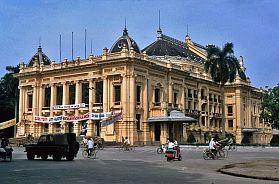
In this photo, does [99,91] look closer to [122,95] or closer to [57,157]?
[122,95]

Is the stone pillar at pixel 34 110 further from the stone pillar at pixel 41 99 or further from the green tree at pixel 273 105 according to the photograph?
the green tree at pixel 273 105

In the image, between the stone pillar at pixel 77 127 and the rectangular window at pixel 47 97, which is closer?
the stone pillar at pixel 77 127

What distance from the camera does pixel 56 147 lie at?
2822 cm

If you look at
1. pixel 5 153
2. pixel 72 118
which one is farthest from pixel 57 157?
pixel 72 118

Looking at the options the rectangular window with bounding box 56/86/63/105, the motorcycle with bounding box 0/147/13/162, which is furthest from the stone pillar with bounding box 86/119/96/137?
the motorcycle with bounding box 0/147/13/162

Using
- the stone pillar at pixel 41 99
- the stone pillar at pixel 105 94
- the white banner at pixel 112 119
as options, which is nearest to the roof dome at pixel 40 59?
the stone pillar at pixel 41 99

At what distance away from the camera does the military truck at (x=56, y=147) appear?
2819cm

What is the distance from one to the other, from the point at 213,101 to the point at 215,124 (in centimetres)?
473

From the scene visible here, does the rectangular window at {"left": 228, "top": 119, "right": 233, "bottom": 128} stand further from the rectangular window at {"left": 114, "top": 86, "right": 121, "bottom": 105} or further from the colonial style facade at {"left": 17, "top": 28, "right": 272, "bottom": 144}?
the rectangular window at {"left": 114, "top": 86, "right": 121, "bottom": 105}

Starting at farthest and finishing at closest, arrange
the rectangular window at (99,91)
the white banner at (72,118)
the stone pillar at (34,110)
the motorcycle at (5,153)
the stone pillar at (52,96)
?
the stone pillar at (34,110), the stone pillar at (52,96), the rectangular window at (99,91), the white banner at (72,118), the motorcycle at (5,153)

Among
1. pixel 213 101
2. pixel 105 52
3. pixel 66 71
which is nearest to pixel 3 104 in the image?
pixel 66 71

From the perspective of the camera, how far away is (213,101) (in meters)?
86.9

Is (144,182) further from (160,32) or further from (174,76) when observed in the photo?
(160,32)

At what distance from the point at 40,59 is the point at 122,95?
22.7m
